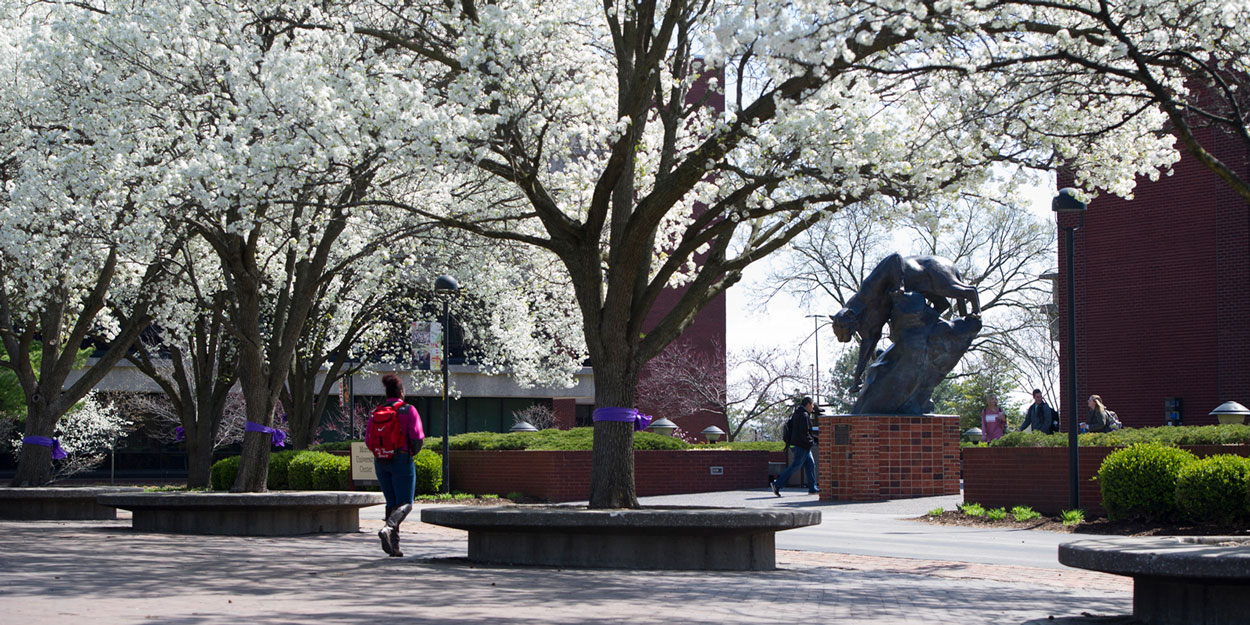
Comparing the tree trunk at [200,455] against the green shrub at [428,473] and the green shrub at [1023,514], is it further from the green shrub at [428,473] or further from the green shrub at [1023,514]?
the green shrub at [1023,514]

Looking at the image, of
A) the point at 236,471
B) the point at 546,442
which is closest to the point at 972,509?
the point at 546,442

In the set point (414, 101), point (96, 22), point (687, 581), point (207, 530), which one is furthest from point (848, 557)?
point (96, 22)

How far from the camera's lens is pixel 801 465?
23172 mm

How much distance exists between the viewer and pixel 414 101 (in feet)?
39.2

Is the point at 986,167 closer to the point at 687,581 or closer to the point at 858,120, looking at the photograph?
the point at 858,120

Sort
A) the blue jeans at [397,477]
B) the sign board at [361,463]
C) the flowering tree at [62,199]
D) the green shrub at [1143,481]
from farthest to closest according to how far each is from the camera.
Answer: the sign board at [361,463], the flowering tree at [62,199], the green shrub at [1143,481], the blue jeans at [397,477]

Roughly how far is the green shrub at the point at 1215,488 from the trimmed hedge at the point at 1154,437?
156 cm

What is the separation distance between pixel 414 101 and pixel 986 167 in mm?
5223

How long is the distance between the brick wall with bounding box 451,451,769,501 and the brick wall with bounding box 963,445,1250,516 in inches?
285

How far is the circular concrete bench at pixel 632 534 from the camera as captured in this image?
34.6 feet

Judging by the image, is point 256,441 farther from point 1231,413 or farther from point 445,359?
point 1231,413

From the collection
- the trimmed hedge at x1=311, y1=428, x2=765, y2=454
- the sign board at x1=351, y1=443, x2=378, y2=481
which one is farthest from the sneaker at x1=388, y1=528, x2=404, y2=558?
the trimmed hedge at x1=311, y1=428, x2=765, y2=454

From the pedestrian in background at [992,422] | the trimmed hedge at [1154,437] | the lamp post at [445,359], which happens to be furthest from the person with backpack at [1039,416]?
the lamp post at [445,359]

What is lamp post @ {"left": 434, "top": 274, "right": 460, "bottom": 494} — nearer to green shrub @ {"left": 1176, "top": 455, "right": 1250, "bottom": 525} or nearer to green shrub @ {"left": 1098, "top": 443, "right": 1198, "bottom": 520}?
green shrub @ {"left": 1098, "top": 443, "right": 1198, "bottom": 520}
